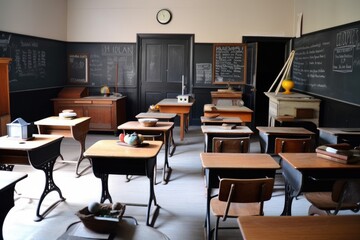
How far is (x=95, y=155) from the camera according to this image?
123 inches

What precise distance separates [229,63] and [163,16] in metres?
1.81

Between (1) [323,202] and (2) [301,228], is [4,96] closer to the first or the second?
(1) [323,202]

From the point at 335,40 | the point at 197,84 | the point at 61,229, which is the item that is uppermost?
the point at 335,40

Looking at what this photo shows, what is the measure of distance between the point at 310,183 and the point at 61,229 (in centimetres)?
213

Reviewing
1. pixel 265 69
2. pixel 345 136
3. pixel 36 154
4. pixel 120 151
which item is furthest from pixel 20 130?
pixel 265 69

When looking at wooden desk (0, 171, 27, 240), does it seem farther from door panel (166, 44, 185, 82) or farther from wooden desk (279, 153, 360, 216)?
door panel (166, 44, 185, 82)

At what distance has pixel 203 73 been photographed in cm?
860

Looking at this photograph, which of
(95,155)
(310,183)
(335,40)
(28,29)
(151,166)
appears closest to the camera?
(310,183)

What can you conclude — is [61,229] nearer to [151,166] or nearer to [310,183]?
[151,166]

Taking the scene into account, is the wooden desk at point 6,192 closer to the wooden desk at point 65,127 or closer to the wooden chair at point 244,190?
the wooden chair at point 244,190

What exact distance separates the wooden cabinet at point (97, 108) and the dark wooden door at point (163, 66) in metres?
1.18

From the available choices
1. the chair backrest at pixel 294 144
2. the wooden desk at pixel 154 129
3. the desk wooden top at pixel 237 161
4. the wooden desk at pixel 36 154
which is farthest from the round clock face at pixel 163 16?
the desk wooden top at pixel 237 161

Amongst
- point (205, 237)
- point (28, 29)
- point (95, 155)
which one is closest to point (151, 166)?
point (95, 155)

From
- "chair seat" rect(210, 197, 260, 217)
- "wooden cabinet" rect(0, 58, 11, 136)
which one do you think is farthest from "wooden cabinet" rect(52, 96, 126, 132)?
"chair seat" rect(210, 197, 260, 217)
